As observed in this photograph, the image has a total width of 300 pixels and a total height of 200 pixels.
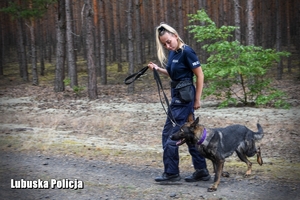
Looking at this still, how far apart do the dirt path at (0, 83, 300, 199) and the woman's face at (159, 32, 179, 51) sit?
219 centimetres

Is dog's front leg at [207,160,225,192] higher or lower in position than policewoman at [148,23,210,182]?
lower

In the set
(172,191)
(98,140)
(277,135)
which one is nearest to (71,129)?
(98,140)

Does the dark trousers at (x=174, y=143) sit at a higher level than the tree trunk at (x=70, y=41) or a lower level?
lower

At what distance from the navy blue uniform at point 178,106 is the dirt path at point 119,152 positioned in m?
0.38

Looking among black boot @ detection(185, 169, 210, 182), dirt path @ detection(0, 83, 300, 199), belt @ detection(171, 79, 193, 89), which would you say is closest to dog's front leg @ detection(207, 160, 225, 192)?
dirt path @ detection(0, 83, 300, 199)

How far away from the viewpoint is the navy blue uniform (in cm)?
599

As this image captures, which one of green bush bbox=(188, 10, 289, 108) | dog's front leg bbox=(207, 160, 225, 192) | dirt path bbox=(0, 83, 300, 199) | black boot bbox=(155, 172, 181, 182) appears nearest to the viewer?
dog's front leg bbox=(207, 160, 225, 192)

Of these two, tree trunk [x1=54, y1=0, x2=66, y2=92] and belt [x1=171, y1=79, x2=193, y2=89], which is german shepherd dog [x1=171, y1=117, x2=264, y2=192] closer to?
belt [x1=171, y1=79, x2=193, y2=89]

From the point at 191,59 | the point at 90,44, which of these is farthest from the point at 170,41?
the point at 90,44

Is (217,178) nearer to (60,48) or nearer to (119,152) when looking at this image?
(119,152)

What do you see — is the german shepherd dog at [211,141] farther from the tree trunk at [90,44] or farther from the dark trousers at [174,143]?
the tree trunk at [90,44]

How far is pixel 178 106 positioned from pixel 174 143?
0.59 meters

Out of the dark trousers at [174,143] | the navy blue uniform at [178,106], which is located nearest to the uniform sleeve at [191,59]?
the navy blue uniform at [178,106]

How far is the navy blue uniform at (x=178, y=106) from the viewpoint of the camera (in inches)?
236
